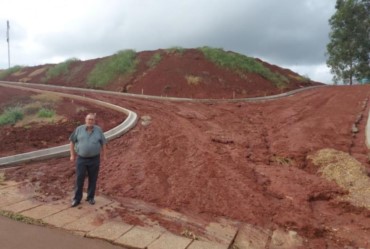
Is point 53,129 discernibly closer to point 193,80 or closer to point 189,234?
point 189,234

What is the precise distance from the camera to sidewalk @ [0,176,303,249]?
5398 mm

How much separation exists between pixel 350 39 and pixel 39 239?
32.2 metres

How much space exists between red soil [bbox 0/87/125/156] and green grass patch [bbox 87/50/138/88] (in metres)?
11.0

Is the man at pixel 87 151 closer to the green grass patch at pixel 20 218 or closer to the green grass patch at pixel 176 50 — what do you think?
the green grass patch at pixel 20 218

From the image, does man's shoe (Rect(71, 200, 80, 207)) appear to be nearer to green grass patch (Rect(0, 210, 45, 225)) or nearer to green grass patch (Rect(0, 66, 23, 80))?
green grass patch (Rect(0, 210, 45, 225))

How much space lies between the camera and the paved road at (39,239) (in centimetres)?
503

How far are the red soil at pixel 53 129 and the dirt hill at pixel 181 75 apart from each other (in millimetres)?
8277

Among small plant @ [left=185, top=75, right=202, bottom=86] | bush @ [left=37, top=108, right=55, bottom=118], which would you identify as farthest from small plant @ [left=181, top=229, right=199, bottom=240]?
small plant @ [left=185, top=75, right=202, bottom=86]

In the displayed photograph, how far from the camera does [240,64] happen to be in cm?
2531

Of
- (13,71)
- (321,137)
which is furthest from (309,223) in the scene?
(13,71)

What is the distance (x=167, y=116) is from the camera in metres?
13.6

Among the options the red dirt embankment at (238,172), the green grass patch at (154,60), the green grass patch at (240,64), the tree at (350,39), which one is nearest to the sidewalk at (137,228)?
the red dirt embankment at (238,172)

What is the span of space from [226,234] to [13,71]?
3333 cm

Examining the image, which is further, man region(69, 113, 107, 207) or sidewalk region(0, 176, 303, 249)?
man region(69, 113, 107, 207)
